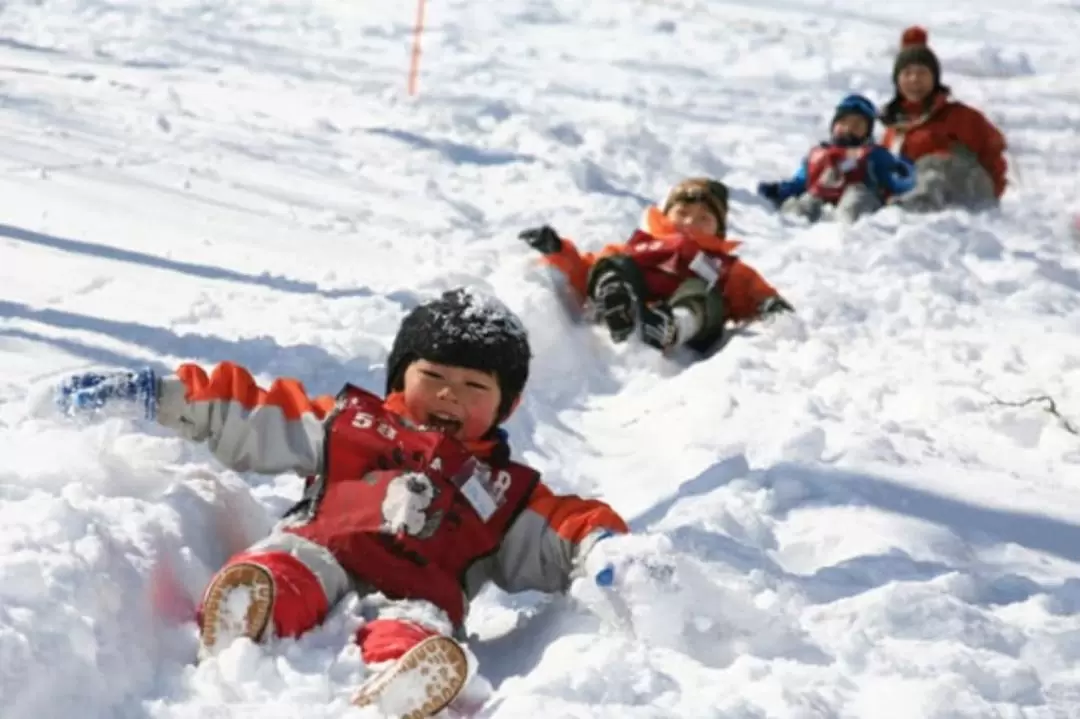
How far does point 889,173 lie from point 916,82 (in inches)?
44.0

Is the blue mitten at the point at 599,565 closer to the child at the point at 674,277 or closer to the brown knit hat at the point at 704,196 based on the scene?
the child at the point at 674,277

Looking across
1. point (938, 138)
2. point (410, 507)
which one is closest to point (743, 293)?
point (410, 507)

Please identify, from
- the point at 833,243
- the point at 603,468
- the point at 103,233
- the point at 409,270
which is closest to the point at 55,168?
the point at 103,233

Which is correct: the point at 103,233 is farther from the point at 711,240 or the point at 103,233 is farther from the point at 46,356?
the point at 711,240

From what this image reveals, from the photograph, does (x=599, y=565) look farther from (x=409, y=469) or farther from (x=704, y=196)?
(x=704, y=196)

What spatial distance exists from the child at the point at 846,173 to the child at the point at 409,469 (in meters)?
5.54

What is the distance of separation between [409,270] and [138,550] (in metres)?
3.26

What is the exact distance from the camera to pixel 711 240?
21.7 ft

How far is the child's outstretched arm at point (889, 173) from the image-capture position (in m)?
9.05

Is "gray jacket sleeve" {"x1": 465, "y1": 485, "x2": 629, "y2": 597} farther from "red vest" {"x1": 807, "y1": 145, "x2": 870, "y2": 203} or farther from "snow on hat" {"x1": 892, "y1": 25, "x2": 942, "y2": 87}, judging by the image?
"snow on hat" {"x1": 892, "y1": 25, "x2": 942, "y2": 87}

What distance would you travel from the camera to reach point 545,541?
11.5ft

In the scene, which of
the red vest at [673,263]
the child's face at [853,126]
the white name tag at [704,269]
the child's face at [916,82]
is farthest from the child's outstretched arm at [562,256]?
the child's face at [916,82]

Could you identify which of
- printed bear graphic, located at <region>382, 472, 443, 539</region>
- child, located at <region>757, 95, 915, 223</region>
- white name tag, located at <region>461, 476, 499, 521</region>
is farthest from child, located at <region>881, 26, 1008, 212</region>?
printed bear graphic, located at <region>382, 472, 443, 539</region>

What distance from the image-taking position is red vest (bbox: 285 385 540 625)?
10.7 feet
